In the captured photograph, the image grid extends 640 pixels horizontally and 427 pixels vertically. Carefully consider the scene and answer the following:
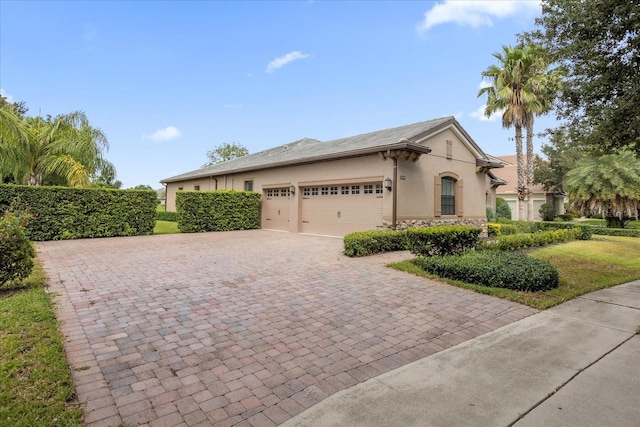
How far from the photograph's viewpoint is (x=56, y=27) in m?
12.6

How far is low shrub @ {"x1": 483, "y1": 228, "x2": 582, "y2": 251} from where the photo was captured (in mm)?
10336

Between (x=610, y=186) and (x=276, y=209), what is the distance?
22.5 metres

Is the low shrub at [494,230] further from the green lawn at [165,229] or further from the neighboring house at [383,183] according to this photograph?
the green lawn at [165,229]

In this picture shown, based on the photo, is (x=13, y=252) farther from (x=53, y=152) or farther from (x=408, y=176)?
(x=53, y=152)

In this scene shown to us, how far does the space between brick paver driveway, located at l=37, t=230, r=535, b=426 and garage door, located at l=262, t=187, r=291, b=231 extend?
8935 mm

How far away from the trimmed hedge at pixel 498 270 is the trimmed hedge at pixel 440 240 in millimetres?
504

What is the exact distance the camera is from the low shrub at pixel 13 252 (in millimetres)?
5215

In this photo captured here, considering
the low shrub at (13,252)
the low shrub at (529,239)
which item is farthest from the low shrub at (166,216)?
the low shrub at (529,239)

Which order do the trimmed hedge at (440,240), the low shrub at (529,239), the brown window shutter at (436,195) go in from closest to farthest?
the trimmed hedge at (440,240) < the low shrub at (529,239) < the brown window shutter at (436,195)

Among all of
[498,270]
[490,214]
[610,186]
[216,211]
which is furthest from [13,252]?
[610,186]

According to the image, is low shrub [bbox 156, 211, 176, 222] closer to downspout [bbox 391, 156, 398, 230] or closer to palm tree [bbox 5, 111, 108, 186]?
palm tree [bbox 5, 111, 108, 186]

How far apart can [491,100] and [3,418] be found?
24043mm

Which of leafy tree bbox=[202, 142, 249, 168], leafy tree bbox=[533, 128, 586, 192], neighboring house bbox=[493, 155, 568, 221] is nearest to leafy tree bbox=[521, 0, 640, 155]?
neighboring house bbox=[493, 155, 568, 221]

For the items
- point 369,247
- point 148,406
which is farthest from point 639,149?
point 148,406
